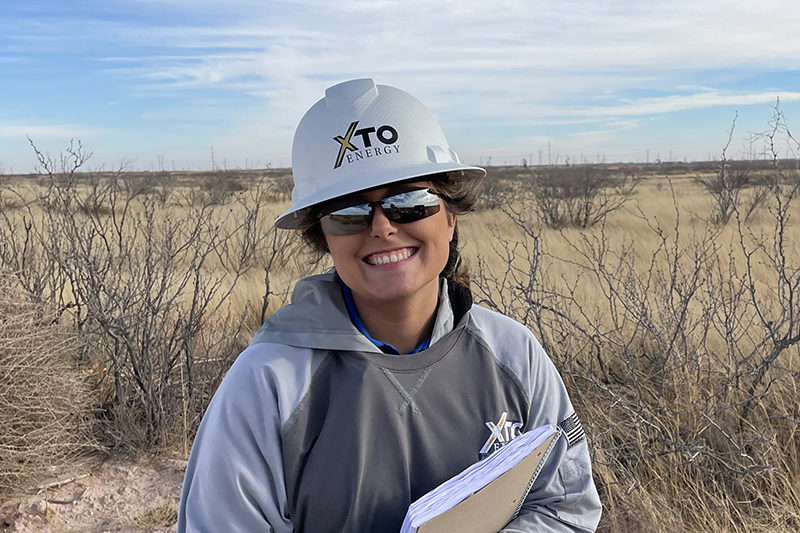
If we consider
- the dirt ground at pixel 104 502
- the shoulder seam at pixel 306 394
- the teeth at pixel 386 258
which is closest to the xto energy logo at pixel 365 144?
the teeth at pixel 386 258

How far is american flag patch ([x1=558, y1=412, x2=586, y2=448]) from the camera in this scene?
59.5 inches

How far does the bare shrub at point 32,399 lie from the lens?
369cm

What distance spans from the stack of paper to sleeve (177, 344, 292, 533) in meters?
0.27

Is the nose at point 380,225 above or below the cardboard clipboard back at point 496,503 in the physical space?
above

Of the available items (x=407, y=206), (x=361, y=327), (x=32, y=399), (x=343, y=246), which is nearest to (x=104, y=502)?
(x=32, y=399)

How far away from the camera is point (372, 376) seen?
52.7 inches

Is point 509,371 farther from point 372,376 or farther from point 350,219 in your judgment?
point 350,219

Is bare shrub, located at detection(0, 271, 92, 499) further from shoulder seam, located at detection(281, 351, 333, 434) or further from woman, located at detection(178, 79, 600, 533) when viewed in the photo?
shoulder seam, located at detection(281, 351, 333, 434)

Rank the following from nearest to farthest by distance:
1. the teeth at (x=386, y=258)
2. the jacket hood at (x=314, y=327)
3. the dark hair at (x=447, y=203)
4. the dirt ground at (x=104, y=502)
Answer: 1. the jacket hood at (x=314, y=327)
2. the teeth at (x=386, y=258)
3. the dark hair at (x=447, y=203)
4. the dirt ground at (x=104, y=502)

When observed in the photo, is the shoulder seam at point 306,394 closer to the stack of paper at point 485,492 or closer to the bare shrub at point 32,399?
the stack of paper at point 485,492

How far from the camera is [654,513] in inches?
118

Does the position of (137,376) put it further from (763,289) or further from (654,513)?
(763,289)

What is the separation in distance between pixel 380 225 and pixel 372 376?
0.32m

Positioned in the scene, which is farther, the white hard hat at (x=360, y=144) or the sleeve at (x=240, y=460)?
the white hard hat at (x=360, y=144)
